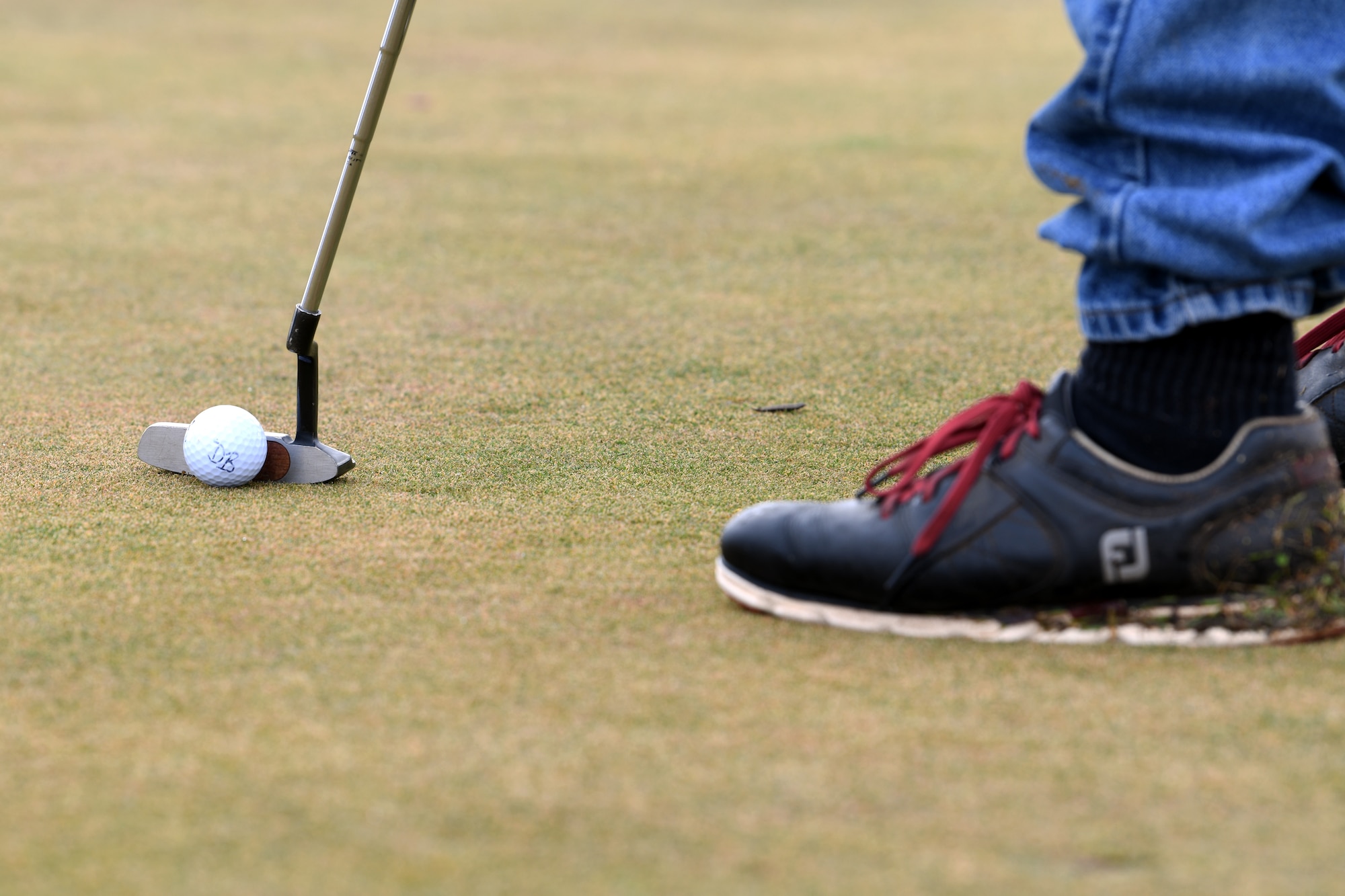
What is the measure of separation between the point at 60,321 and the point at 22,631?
1.52 meters

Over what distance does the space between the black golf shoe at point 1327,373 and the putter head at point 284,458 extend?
1.15m

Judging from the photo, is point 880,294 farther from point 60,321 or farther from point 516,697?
point 516,697

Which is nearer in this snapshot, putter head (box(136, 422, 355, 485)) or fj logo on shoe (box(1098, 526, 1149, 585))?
fj logo on shoe (box(1098, 526, 1149, 585))

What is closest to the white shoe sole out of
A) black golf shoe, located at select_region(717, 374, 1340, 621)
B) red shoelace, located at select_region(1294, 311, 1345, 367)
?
black golf shoe, located at select_region(717, 374, 1340, 621)

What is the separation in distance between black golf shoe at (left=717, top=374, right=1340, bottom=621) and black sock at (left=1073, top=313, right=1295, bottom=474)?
0.02 m

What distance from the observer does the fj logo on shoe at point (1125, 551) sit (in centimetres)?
131

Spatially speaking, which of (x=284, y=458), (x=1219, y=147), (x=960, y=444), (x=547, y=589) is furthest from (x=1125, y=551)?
(x=284, y=458)

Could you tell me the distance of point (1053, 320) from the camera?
8.96 feet

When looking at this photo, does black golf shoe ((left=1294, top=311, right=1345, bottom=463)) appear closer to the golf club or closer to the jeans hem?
the jeans hem

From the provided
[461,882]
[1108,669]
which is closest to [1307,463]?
[1108,669]

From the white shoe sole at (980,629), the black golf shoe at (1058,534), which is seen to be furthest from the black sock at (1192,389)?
the white shoe sole at (980,629)

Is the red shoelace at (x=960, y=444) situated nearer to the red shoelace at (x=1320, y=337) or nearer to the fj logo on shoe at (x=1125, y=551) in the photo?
the fj logo on shoe at (x=1125, y=551)

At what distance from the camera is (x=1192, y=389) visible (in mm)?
1325

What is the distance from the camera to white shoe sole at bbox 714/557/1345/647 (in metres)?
1.29
